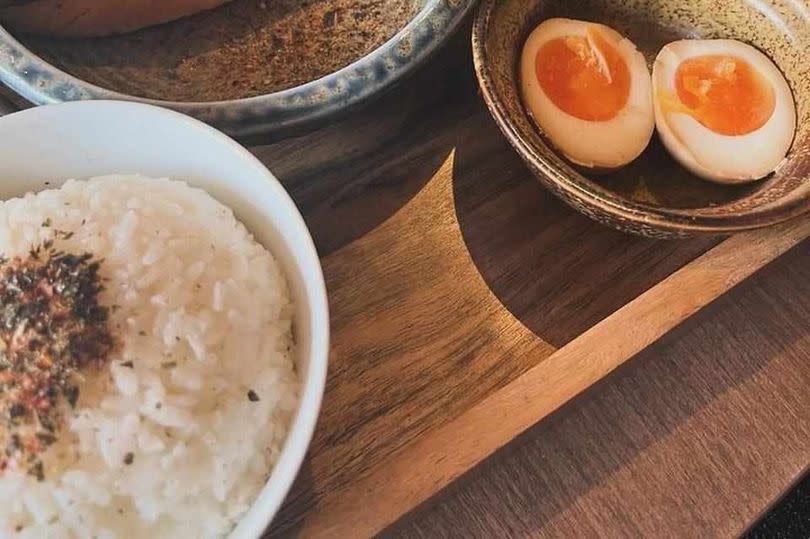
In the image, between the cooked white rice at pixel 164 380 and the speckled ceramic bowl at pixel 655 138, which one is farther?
the speckled ceramic bowl at pixel 655 138

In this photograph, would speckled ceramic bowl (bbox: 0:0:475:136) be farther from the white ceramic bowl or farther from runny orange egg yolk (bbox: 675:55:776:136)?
runny orange egg yolk (bbox: 675:55:776:136)

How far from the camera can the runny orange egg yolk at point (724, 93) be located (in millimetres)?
1079

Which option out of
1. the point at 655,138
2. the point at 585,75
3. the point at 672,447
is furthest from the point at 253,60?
the point at 672,447

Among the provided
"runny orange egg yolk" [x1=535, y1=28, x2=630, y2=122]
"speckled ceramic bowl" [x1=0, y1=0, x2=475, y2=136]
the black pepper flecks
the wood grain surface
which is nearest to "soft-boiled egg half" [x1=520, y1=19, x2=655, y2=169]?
"runny orange egg yolk" [x1=535, y1=28, x2=630, y2=122]

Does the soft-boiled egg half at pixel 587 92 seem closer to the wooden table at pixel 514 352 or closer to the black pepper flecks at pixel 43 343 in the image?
the wooden table at pixel 514 352

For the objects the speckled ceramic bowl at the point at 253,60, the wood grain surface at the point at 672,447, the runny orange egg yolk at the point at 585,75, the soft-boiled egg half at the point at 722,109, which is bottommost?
the wood grain surface at the point at 672,447

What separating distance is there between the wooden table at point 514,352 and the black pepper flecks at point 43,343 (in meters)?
0.28

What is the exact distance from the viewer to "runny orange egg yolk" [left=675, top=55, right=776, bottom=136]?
1079 mm

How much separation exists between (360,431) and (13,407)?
360 millimetres

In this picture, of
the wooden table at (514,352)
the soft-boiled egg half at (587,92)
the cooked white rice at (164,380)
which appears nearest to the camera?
the cooked white rice at (164,380)

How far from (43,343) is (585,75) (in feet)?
2.46

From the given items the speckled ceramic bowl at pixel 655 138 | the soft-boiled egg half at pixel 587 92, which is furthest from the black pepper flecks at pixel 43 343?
the soft-boiled egg half at pixel 587 92

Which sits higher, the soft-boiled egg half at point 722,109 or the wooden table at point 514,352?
the soft-boiled egg half at point 722,109

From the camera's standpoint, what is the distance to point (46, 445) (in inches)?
25.9
